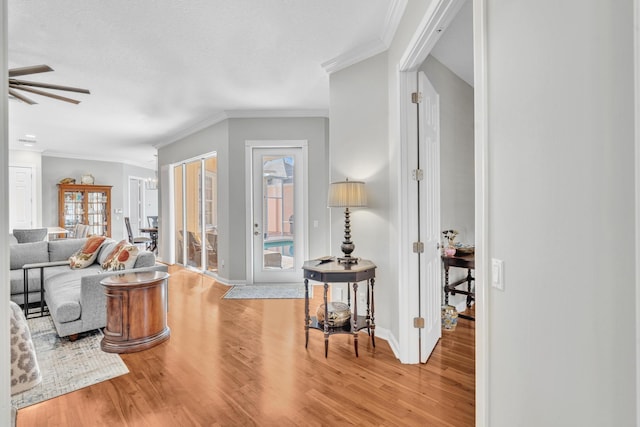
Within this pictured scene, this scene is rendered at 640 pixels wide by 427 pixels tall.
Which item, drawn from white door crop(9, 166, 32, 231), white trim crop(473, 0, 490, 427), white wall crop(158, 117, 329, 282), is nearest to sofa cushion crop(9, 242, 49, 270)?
white wall crop(158, 117, 329, 282)

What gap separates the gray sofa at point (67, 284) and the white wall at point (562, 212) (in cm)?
344

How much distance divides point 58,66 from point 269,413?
411 centimetres

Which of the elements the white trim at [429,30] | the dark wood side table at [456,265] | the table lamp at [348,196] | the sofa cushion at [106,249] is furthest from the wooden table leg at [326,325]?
the sofa cushion at [106,249]

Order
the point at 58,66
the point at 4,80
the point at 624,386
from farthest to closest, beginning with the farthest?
the point at 58,66, the point at 4,80, the point at 624,386

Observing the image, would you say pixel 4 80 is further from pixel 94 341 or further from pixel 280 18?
pixel 94 341

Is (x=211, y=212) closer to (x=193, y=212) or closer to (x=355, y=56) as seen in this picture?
(x=193, y=212)

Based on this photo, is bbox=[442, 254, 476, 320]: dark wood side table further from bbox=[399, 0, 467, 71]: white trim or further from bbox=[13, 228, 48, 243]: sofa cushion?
bbox=[13, 228, 48, 243]: sofa cushion

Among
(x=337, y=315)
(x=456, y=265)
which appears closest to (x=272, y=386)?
(x=337, y=315)

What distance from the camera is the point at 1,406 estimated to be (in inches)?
32.2

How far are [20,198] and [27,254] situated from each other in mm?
4464

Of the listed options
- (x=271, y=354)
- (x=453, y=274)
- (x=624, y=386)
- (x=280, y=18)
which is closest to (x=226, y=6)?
(x=280, y=18)

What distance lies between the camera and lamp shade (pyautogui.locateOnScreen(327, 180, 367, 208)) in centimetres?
292

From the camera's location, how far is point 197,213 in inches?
259

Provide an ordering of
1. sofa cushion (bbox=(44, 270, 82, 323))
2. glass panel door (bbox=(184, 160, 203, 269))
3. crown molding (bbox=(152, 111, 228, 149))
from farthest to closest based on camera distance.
Result: glass panel door (bbox=(184, 160, 203, 269)), crown molding (bbox=(152, 111, 228, 149)), sofa cushion (bbox=(44, 270, 82, 323))
